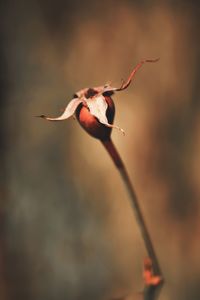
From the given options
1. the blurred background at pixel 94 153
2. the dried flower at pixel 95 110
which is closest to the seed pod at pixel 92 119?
the dried flower at pixel 95 110

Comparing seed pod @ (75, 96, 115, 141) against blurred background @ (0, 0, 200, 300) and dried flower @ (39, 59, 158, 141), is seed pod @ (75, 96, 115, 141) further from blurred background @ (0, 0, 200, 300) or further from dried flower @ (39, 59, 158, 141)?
blurred background @ (0, 0, 200, 300)

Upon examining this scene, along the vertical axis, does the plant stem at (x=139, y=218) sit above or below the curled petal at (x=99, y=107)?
below

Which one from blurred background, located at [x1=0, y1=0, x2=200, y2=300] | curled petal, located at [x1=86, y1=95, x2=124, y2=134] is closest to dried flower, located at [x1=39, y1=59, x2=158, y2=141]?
curled petal, located at [x1=86, y1=95, x2=124, y2=134]

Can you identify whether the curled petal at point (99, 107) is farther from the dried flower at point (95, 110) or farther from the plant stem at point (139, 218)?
the plant stem at point (139, 218)

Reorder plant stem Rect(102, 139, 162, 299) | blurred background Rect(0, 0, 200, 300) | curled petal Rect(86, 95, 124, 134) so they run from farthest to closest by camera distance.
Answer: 1. blurred background Rect(0, 0, 200, 300)
2. plant stem Rect(102, 139, 162, 299)
3. curled petal Rect(86, 95, 124, 134)

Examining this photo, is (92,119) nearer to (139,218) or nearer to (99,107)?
(99,107)

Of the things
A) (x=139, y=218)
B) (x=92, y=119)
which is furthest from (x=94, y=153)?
(x=92, y=119)

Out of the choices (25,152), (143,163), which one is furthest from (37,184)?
(143,163)
